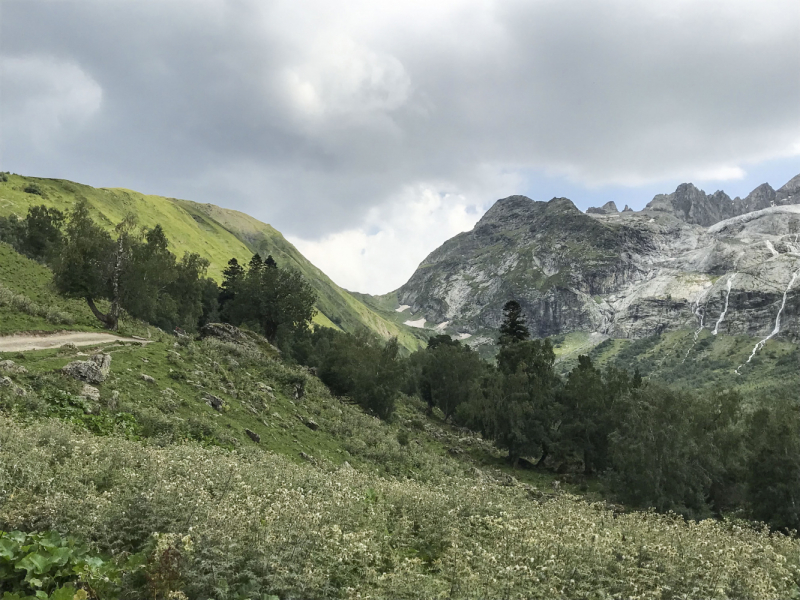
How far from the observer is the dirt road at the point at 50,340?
24.5m

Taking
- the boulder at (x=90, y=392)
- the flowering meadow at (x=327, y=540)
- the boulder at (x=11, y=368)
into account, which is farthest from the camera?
the boulder at (x=90, y=392)

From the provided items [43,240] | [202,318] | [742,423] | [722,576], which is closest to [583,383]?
[742,423]

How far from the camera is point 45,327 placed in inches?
1217

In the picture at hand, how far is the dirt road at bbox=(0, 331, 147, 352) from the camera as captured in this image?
24.5 metres

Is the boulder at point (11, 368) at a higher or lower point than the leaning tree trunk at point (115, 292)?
lower

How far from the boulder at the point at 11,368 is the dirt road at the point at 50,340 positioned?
4685 millimetres

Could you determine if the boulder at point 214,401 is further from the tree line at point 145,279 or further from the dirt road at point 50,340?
the tree line at point 145,279

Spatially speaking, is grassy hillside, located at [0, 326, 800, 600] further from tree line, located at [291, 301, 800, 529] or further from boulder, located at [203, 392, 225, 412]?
tree line, located at [291, 301, 800, 529]

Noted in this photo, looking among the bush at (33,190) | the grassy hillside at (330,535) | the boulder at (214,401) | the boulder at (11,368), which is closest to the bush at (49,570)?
the grassy hillside at (330,535)

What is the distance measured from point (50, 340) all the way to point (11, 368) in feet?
36.7

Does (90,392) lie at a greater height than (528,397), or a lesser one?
lesser

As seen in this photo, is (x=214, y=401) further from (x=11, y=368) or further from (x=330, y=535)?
(x=330, y=535)

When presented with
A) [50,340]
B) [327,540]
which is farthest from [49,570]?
[50,340]

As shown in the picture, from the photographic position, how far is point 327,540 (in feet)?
24.2
